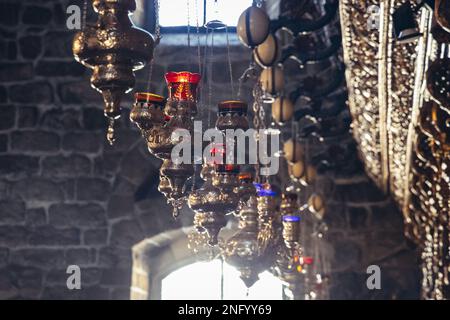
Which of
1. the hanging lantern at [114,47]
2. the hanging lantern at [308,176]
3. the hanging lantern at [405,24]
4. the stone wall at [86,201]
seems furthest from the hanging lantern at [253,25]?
the stone wall at [86,201]

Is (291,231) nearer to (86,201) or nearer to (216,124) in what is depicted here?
(216,124)

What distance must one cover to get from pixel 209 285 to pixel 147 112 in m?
5.87

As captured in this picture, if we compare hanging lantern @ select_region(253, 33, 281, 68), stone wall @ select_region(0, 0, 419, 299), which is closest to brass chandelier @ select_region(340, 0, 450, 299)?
hanging lantern @ select_region(253, 33, 281, 68)

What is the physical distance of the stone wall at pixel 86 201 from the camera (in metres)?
7.12

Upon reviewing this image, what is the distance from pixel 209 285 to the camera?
8.23 meters

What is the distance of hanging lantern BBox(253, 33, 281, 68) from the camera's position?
3973 millimetres

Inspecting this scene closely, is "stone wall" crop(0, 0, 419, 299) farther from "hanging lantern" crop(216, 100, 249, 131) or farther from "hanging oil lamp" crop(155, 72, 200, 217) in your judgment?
"hanging oil lamp" crop(155, 72, 200, 217)

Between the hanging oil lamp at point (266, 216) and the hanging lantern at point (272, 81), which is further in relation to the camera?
the hanging lantern at point (272, 81)

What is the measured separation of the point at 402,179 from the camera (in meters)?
5.34

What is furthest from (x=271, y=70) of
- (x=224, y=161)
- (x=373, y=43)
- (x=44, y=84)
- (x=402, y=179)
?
(x=44, y=84)

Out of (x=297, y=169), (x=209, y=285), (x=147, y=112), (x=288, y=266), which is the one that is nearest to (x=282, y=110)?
(x=297, y=169)

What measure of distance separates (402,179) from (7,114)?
3.67 metres

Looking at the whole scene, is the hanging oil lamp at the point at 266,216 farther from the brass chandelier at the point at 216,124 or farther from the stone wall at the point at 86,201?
the stone wall at the point at 86,201

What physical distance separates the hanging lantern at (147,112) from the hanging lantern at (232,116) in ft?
1.15
